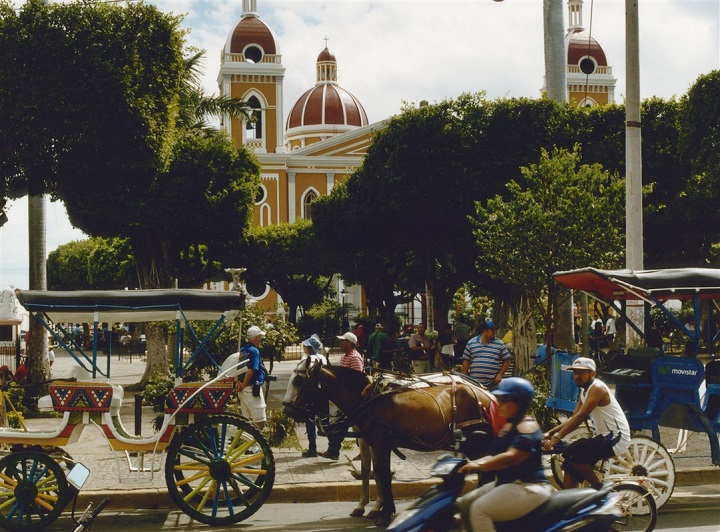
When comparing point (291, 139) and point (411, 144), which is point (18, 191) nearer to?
point (411, 144)

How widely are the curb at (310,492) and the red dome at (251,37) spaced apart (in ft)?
206

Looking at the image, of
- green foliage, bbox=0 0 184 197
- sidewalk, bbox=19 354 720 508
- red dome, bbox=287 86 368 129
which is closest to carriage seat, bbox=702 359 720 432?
sidewalk, bbox=19 354 720 508

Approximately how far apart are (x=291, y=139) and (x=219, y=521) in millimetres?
69593

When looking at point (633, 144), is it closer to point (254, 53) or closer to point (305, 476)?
point (305, 476)

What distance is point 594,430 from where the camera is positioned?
8102 millimetres

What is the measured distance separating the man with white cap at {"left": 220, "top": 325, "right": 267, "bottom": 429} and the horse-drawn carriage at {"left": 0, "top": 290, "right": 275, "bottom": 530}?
1688 mm

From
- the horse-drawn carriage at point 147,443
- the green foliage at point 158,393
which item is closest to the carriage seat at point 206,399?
the horse-drawn carriage at point 147,443

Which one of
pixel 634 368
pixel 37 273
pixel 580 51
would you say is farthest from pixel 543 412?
pixel 580 51

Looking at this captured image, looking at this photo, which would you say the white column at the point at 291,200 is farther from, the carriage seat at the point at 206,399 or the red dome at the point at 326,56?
the carriage seat at the point at 206,399

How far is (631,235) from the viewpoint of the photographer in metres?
13.9

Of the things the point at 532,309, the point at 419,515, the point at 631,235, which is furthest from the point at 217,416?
the point at 532,309

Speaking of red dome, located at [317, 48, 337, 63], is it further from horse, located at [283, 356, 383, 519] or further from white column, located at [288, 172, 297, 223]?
horse, located at [283, 356, 383, 519]

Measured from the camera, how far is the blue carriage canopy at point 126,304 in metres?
8.84

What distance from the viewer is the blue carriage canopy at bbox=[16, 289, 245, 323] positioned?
29.0ft
